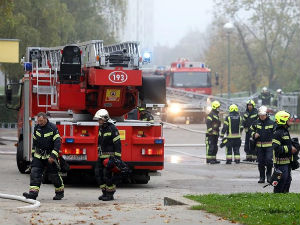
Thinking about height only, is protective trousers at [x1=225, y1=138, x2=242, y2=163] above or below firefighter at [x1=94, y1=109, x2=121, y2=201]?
below

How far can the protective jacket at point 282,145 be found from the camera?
47.5 ft

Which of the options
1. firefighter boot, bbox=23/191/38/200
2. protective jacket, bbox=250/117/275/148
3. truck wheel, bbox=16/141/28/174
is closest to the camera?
firefighter boot, bbox=23/191/38/200

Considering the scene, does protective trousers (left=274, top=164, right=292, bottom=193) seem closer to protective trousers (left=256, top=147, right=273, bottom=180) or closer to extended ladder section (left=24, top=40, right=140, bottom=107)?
protective trousers (left=256, top=147, right=273, bottom=180)

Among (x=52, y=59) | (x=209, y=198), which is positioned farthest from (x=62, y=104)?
(x=209, y=198)

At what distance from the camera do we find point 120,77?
1738 centimetres

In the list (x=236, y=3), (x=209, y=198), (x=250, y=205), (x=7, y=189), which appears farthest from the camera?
(x=236, y=3)

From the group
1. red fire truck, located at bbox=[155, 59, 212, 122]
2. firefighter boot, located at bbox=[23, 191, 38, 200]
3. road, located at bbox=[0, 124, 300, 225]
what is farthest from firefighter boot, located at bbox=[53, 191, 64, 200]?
red fire truck, located at bbox=[155, 59, 212, 122]

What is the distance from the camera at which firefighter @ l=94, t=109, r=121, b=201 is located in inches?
580

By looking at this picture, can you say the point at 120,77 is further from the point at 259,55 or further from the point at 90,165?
the point at 259,55

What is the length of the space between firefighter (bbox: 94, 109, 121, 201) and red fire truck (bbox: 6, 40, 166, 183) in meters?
2.10

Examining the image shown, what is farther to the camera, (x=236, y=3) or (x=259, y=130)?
(x=236, y=3)

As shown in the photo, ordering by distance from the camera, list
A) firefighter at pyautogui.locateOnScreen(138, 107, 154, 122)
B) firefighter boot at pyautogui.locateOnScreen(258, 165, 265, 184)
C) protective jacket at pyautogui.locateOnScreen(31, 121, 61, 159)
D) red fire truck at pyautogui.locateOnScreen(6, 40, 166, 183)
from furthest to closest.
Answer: firefighter at pyautogui.locateOnScreen(138, 107, 154, 122) < firefighter boot at pyautogui.locateOnScreen(258, 165, 265, 184) < red fire truck at pyautogui.locateOnScreen(6, 40, 166, 183) < protective jacket at pyautogui.locateOnScreen(31, 121, 61, 159)

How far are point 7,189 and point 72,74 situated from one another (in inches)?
107

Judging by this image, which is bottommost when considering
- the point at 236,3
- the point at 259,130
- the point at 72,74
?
the point at 259,130
